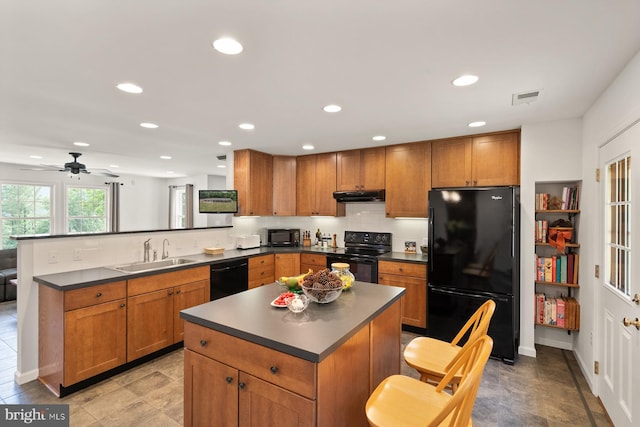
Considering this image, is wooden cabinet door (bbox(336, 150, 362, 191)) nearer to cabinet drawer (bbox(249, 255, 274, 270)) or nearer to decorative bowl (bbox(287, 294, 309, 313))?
cabinet drawer (bbox(249, 255, 274, 270))

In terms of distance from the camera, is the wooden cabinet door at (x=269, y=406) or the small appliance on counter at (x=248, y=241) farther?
the small appliance on counter at (x=248, y=241)

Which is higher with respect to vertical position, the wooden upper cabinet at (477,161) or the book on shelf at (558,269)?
the wooden upper cabinet at (477,161)

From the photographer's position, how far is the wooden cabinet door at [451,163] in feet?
11.9

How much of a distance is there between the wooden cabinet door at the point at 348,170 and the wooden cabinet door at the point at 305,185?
0.44 meters

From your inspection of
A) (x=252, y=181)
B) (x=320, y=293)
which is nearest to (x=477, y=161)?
(x=320, y=293)

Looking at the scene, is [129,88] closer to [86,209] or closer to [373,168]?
[373,168]

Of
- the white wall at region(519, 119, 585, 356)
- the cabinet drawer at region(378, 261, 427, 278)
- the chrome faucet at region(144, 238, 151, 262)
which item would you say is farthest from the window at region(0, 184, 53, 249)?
the white wall at region(519, 119, 585, 356)

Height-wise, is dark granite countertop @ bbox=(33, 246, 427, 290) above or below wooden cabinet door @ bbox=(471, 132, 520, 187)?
below

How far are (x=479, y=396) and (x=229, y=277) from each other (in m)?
2.83

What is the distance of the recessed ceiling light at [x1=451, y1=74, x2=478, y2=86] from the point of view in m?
2.05

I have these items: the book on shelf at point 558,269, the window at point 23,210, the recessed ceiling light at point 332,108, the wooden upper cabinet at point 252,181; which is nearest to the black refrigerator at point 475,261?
the book on shelf at point 558,269

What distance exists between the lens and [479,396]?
250 centimetres

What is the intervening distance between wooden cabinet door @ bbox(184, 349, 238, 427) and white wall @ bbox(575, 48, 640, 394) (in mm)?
2730

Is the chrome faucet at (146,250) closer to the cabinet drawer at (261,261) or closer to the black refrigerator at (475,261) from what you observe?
the cabinet drawer at (261,261)
